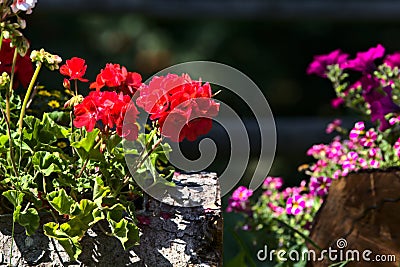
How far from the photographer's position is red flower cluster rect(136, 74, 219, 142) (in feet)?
3.52

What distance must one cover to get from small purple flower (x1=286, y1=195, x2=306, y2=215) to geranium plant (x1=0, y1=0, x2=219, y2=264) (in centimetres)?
40

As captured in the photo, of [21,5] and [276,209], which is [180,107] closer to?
[21,5]

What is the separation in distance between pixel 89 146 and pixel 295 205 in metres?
0.57

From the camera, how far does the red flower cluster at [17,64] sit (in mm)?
1184

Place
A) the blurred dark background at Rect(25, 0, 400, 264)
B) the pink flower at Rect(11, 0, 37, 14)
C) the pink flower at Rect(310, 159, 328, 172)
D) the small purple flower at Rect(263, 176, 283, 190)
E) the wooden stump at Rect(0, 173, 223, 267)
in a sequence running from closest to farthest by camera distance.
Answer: the pink flower at Rect(11, 0, 37, 14), the wooden stump at Rect(0, 173, 223, 267), the pink flower at Rect(310, 159, 328, 172), the small purple flower at Rect(263, 176, 283, 190), the blurred dark background at Rect(25, 0, 400, 264)

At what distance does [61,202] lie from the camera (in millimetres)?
1080

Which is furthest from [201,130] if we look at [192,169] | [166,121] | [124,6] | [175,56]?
[175,56]

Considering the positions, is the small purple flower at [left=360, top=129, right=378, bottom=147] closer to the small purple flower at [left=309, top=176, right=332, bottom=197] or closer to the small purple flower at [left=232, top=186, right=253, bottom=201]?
the small purple flower at [left=309, top=176, right=332, bottom=197]

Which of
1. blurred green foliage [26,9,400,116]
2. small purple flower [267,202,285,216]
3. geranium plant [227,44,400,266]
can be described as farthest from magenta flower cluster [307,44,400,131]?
blurred green foliage [26,9,400,116]

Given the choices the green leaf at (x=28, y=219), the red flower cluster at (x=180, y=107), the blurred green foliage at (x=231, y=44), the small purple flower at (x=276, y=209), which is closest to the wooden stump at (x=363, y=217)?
the small purple flower at (x=276, y=209)

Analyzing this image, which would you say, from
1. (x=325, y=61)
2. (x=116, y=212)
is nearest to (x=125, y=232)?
(x=116, y=212)

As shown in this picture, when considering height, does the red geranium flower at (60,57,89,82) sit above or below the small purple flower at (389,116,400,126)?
below

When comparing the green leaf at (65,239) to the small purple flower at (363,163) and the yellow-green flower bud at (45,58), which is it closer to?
the yellow-green flower bud at (45,58)

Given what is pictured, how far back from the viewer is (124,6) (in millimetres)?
3035
